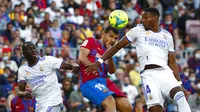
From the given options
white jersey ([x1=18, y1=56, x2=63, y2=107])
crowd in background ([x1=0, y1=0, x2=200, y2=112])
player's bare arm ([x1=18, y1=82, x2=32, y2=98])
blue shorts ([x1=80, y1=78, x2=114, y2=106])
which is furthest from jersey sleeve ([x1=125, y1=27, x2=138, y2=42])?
crowd in background ([x1=0, y1=0, x2=200, y2=112])

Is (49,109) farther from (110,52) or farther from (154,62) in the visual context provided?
(154,62)

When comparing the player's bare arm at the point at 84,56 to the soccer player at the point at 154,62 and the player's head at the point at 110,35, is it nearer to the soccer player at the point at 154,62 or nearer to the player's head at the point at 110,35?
the player's head at the point at 110,35

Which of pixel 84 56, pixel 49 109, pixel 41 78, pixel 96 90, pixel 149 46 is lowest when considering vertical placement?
pixel 49 109

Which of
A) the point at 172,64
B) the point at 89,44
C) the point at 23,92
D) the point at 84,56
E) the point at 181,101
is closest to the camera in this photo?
the point at 181,101

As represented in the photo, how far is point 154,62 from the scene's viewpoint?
15.4 m

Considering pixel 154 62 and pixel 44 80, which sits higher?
pixel 154 62

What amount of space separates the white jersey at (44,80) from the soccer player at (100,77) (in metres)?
0.66

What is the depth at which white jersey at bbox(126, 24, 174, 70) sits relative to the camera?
50.8 ft

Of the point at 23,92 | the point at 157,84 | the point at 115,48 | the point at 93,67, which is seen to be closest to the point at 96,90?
the point at 93,67

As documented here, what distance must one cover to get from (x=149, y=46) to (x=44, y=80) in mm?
2522

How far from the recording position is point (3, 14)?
25.3 m

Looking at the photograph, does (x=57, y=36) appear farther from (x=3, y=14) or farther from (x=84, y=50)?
(x=84, y=50)

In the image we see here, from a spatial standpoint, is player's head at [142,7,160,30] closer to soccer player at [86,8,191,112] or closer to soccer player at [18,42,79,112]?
soccer player at [86,8,191,112]

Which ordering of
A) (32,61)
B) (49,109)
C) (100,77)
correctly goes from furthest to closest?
(32,61)
(49,109)
(100,77)
